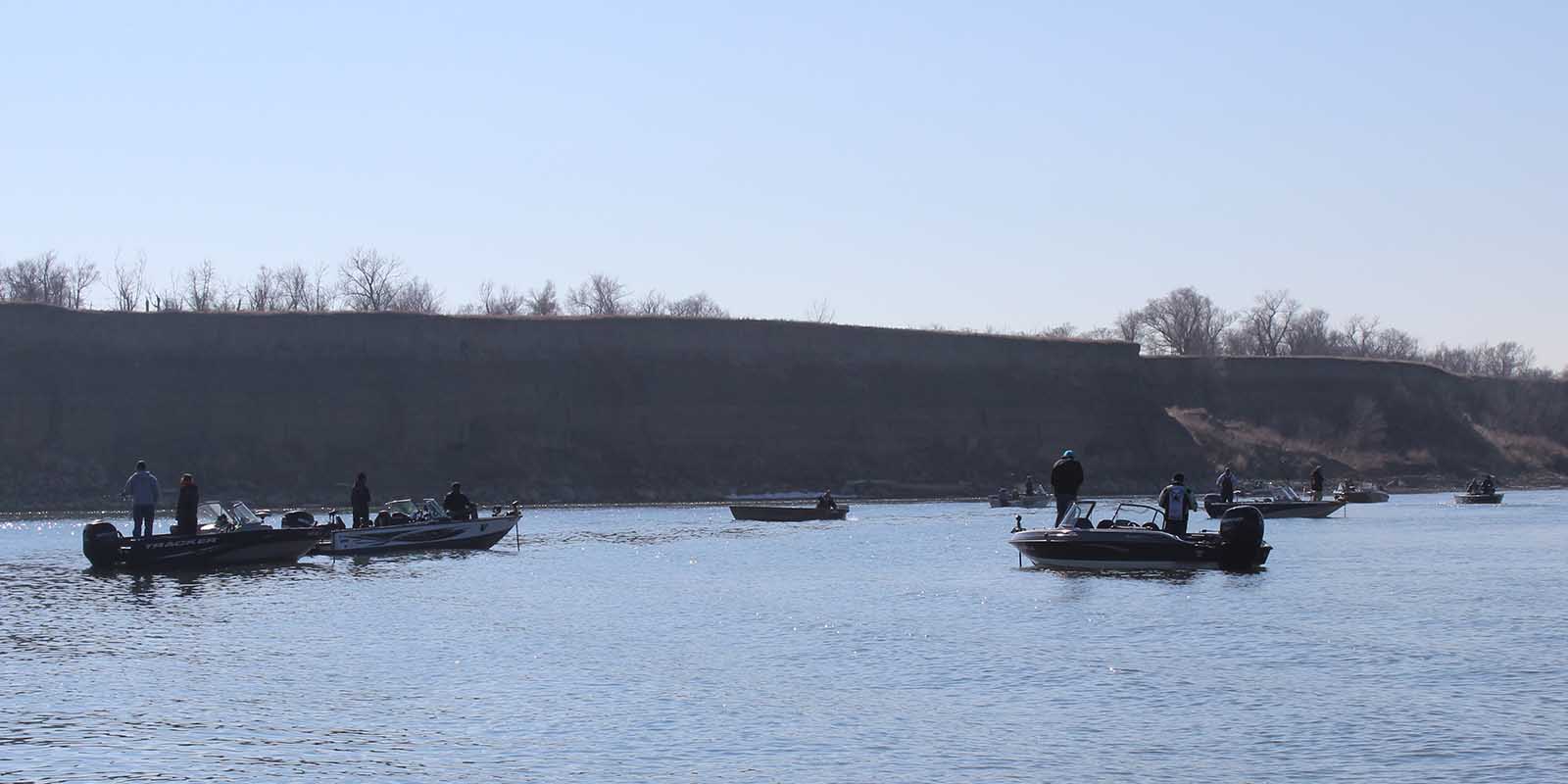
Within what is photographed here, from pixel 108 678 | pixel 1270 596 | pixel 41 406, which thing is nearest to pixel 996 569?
pixel 1270 596

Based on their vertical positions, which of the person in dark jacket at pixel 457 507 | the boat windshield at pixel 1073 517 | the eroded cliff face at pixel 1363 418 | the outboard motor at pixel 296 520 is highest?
the eroded cliff face at pixel 1363 418

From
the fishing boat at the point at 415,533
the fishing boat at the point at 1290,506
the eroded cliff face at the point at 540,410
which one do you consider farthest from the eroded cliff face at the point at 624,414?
the fishing boat at the point at 415,533

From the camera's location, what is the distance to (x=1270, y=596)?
2955cm

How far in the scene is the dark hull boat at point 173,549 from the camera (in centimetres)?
3612

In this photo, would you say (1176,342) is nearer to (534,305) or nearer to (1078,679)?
(534,305)

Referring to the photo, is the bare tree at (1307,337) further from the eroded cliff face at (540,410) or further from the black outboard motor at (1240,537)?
the black outboard motor at (1240,537)

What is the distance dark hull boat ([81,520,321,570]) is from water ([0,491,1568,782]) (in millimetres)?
558

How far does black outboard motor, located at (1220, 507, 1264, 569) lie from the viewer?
33.8 metres

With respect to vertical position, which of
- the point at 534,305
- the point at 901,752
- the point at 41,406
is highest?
the point at 534,305

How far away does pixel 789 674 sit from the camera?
830 inches

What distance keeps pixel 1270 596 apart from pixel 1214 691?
10.8 metres

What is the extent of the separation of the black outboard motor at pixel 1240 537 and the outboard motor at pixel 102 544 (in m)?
22.4

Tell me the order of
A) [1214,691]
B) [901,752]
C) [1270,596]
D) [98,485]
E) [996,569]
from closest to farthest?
[901,752]
[1214,691]
[1270,596]
[996,569]
[98,485]

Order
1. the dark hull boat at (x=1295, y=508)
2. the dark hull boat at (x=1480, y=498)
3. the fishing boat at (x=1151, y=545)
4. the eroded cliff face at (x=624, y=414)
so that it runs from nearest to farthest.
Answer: the fishing boat at (x=1151, y=545), the dark hull boat at (x=1295, y=508), the dark hull boat at (x=1480, y=498), the eroded cliff face at (x=624, y=414)
